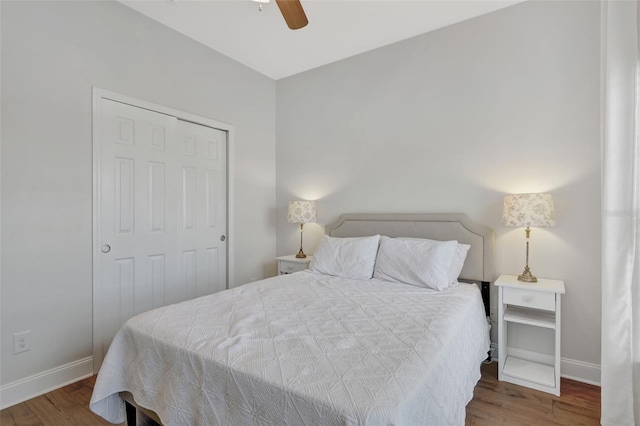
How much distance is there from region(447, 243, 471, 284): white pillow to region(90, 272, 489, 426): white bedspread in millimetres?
335

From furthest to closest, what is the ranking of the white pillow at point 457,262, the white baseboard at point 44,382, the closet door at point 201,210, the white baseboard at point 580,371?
the closet door at point 201,210 → the white pillow at point 457,262 → the white baseboard at point 580,371 → the white baseboard at point 44,382

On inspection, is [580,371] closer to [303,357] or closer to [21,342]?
[303,357]

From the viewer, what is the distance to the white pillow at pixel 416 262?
89.5 inches

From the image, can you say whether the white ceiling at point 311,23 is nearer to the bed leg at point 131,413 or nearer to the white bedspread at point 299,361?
the white bedspread at point 299,361

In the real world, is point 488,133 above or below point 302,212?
above

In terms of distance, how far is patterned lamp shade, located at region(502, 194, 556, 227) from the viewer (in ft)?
7.09

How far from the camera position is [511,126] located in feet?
8.20

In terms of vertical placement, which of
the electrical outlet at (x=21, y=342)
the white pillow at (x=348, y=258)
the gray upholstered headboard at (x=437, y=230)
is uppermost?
the gray upholstered headboard at (x=437, y=230)

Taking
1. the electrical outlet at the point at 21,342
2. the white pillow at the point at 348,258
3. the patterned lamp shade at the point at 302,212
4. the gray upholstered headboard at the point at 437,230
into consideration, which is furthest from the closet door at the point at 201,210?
the gray upholstered headboard at the point at 437,230

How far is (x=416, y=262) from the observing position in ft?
7.75

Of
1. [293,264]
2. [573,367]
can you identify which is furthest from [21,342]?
[573,367]

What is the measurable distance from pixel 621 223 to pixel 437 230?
1.22 m

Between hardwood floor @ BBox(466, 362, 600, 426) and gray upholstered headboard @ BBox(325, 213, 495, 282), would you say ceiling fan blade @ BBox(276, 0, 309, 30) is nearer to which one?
gray upholstered headboard @ BBox(325, 213, 495, 282)

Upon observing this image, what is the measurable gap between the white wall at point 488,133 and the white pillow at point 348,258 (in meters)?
0.56
